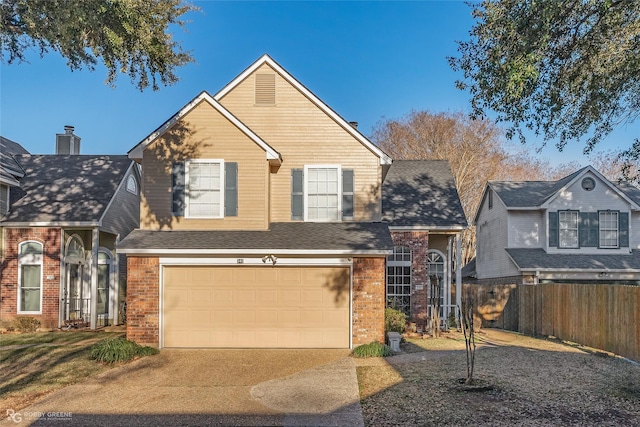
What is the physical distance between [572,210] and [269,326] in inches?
662

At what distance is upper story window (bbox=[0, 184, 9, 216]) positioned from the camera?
18.9m

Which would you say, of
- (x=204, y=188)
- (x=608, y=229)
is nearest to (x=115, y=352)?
(x=204, y=188)

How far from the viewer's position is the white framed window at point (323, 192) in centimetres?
1634

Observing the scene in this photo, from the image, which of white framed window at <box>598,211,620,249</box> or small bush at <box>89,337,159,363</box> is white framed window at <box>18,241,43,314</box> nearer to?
small bush at <box>89,337,159,363</box>

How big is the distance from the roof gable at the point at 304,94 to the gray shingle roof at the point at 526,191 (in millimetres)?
11560

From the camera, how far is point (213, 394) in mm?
9812

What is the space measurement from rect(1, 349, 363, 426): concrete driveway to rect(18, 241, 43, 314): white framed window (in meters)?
7.53

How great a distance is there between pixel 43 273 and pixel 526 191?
71.4 ft

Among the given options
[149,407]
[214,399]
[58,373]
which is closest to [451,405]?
[214,399]

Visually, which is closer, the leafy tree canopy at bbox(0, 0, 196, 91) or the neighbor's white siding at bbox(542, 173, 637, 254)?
the leafy tree canopy at bbox(0, 0, 196, 91)

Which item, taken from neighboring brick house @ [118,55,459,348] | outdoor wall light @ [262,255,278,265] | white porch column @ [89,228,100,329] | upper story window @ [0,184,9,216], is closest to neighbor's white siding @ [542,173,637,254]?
neighboring brick house @ [118,55,459,348]

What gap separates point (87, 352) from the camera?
1376 cm

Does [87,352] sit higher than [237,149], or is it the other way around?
[237,149]

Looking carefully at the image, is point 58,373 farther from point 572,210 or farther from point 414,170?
point 572,210
